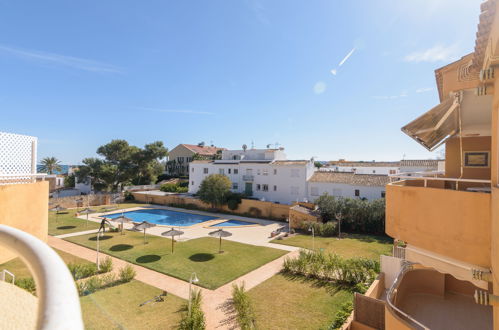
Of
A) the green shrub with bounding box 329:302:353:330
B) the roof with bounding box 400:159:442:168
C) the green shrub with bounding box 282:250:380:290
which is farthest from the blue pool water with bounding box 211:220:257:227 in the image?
the roof with bounding box 400:159:442:168

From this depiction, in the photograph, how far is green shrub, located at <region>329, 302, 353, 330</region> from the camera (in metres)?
9.70

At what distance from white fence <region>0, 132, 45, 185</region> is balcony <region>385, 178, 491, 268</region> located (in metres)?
10.6

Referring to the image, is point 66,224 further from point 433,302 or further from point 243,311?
point 433,302

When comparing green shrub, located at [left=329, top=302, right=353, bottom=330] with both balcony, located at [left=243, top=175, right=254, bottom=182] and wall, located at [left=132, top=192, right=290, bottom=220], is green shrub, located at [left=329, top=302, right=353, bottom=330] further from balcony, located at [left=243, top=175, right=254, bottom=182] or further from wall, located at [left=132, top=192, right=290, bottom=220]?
balcony, located at [left=243, top=175, right=254, bottom=182]

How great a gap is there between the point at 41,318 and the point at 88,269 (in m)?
16.9

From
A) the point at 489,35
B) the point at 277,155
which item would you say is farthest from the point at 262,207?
the point at 489,35

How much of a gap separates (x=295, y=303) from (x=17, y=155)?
509 inches

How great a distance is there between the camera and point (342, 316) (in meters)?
10.0

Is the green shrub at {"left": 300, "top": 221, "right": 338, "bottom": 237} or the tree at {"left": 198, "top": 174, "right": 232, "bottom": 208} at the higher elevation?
the tree at {"left": 198, "top": 174, "right": 232, "bottom": 208}

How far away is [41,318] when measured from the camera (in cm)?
140

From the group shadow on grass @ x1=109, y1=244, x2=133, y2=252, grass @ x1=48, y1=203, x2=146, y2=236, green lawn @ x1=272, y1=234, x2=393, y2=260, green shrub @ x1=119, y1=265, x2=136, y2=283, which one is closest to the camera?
green shrub @ x1=119, y1=265, x2=136, y2=283

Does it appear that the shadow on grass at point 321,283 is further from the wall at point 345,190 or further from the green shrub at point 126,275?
the wall at point 345,190

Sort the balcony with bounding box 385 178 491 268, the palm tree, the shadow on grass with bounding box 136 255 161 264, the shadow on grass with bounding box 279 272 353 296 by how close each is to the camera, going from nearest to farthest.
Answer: the balcony with bounding box 385 178 491 268 < the shadow on grass with bounding box 279 272 353 296 < the shadow on grass with bounding box 136 255 161 264 < the palm tree

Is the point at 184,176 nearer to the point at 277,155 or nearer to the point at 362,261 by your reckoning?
the point at 277,155
